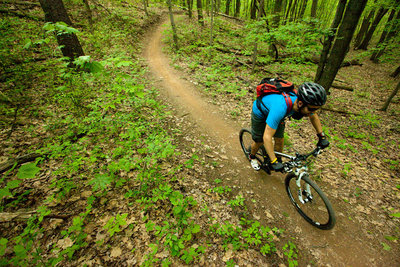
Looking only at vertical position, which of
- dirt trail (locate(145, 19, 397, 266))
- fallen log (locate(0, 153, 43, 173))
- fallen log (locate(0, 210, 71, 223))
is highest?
fallen log (locate(0, 153, 43, 173))

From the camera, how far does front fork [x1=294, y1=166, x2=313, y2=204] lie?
3598mm

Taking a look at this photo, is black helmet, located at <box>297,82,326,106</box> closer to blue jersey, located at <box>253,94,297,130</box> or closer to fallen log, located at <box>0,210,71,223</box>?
blue jersey, located at <box>253,94,297,130</box>

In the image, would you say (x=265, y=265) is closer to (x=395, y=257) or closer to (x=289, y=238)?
(x=289, y=238)

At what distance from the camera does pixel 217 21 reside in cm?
1998

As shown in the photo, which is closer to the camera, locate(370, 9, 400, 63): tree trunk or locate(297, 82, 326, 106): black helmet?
locate(297, 82, 326, 106): black helmet

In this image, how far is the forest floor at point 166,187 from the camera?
295 cm

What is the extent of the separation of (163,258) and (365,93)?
16858mm

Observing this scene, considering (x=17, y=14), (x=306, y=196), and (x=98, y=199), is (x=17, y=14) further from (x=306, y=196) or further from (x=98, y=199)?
(x=306, y=196)

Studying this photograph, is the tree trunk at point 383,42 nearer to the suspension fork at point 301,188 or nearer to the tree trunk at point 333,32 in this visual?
the tree trunk at point 333,32

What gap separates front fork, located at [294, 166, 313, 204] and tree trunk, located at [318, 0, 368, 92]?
6497mm

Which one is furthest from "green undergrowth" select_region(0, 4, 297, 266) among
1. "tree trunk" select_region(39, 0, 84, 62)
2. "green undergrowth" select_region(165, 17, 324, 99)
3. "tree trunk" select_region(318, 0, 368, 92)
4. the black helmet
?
"tree trunk" select_region(318, 0, 368, 92)

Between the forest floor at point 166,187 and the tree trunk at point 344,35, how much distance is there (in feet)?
7.71

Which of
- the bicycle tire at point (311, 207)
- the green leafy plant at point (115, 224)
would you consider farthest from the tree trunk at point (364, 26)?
the green leafy plant at point (115, 224)

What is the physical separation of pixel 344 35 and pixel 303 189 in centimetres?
711
